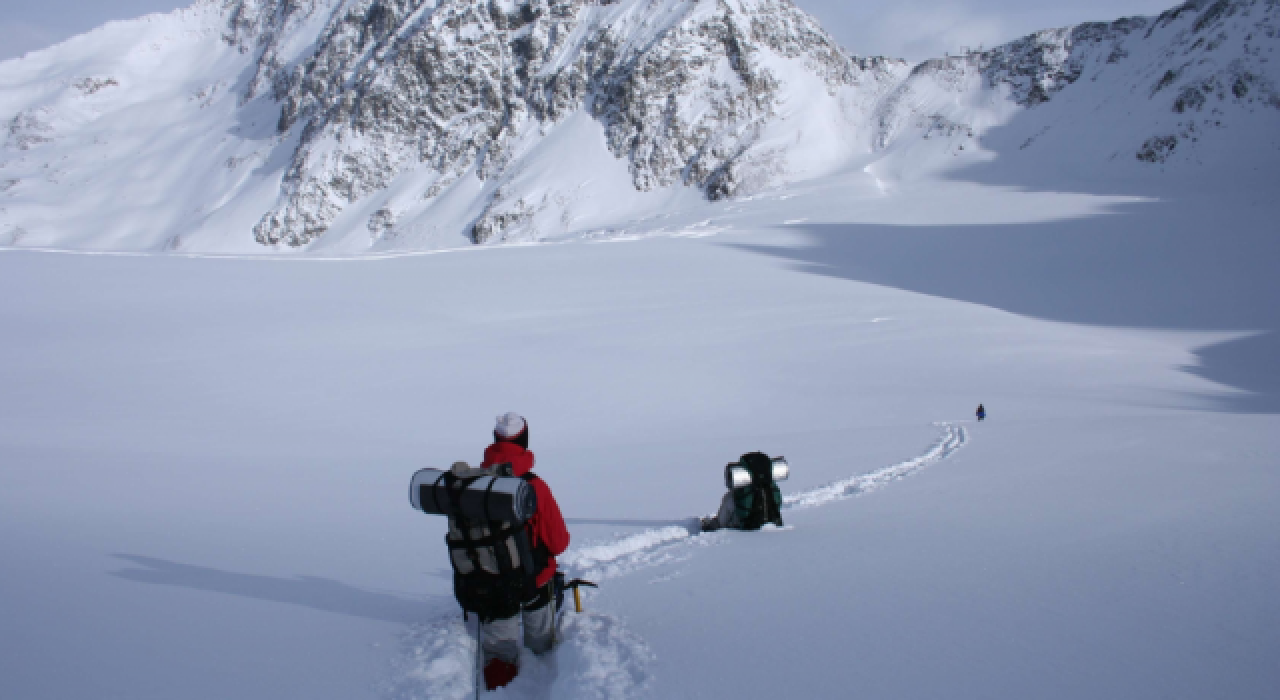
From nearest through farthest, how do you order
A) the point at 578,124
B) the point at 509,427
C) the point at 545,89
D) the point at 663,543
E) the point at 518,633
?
the point at 518,633, the point at 509,427, the point at 663,543, the point at 578,124, the point at 545,89

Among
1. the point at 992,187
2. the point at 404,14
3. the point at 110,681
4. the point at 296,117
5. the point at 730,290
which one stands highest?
the point at 404,14

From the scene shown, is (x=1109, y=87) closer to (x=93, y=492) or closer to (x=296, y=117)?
(x=93, y=492)

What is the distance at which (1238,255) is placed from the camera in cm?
2512

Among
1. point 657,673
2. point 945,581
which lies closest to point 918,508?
point 945,581

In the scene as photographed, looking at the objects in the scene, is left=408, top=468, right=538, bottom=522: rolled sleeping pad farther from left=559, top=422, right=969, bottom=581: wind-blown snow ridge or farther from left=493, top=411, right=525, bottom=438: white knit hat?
left=559, top=422, right=969, bottom=581: wind-blown snow ridge

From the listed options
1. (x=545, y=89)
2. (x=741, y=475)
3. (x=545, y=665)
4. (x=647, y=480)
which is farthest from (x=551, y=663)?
(x=545, y=89)

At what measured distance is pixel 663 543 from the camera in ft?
15.9

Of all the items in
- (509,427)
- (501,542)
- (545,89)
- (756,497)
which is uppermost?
(545,89)

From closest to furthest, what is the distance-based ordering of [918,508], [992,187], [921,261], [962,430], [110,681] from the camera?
[110,681] → [918,508] → [962,430] → [921,261] → [992,187]

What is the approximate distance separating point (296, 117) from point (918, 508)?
111597 mm

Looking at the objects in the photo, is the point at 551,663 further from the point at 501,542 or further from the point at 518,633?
the point at 501,542

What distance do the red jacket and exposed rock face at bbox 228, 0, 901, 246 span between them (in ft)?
226

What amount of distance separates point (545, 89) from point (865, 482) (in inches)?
3338

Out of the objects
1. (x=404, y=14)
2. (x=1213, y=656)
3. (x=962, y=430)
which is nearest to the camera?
(x=1213, y=656)
